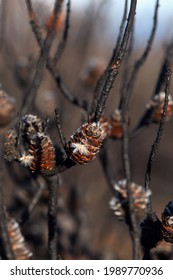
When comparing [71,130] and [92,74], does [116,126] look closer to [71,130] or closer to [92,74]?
[92,74]

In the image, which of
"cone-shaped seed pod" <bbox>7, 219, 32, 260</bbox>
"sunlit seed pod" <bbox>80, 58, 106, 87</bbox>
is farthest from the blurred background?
"cone-shaped seed pod" <bbox>7, 219, 32, 260</bbox>

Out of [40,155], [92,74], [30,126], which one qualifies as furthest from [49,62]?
[92,74]

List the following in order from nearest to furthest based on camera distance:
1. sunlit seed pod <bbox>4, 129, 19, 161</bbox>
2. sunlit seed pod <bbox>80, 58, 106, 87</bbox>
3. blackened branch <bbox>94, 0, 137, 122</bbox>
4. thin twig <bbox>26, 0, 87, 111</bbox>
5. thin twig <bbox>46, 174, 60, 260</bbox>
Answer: blackened branch <bbox>94, 0, 137, 122</bbox> → sunlit seed pod <bbox>4, 129, 19, 161</bbox> → thin twig <bbox>46, 174, 60, 260</bbox> → thin twig <bbox>26, 0, 87, 111</bbox> → sunlit seed pod <bbox>80, 58, 106, 87</bbox>

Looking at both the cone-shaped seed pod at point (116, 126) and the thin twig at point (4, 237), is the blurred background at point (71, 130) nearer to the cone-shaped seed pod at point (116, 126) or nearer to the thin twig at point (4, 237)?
the cone-shaped seed pod at point (116, 126)

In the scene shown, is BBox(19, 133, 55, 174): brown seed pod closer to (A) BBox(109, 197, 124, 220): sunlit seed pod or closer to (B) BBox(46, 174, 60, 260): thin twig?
(B) BBox(46, 174, 60, 260): thin twig

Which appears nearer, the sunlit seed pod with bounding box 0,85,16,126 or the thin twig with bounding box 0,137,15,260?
the thin twig with bounding box 0,137,15,260

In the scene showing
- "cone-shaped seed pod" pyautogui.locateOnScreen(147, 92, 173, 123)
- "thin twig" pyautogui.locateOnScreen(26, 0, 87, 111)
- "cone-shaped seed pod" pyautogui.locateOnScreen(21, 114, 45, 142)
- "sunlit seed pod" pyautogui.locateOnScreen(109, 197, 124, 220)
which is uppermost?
"thin twig" pyautogui.locateOnScreen(26, 0, 87, 111)

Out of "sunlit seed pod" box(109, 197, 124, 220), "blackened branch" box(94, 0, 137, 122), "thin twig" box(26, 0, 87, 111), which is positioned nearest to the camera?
"blackened branch" box(94, 0, 137, 122)
